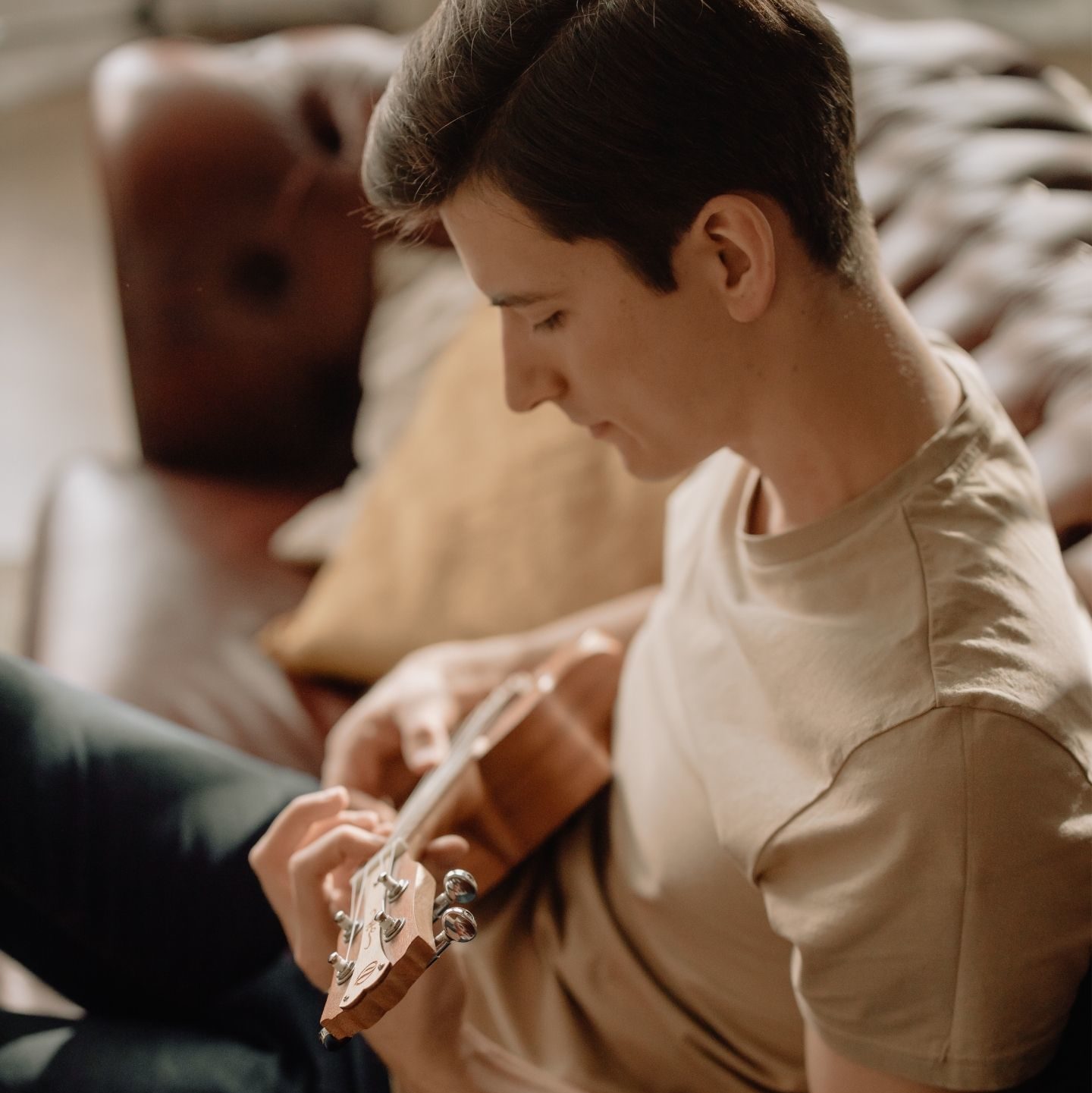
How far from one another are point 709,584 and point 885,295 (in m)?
0.24

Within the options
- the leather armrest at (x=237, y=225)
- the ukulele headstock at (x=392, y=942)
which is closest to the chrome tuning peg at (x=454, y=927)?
the ukulele headstock at (x=392, y=942)

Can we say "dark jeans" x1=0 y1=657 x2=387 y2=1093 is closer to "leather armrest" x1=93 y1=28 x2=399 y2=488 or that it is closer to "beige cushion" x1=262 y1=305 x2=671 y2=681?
"beige cushion" x1=262 y1=305 x2=671 y2=681

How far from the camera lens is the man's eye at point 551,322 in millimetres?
810

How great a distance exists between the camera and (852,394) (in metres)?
0.80

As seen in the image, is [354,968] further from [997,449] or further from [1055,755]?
[997,449]

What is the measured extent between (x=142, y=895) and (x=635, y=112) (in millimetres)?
674

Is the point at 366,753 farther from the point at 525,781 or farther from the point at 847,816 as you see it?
the point at 847,816

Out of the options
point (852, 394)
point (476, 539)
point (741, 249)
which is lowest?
point (476, 539)

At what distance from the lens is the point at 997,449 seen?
82 cm

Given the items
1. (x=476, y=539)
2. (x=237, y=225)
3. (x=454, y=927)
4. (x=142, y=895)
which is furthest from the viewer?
(x=237, y=225)

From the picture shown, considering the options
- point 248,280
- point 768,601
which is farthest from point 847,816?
point 248,280

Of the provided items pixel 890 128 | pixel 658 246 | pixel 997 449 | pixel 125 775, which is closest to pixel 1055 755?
pixel 997 449

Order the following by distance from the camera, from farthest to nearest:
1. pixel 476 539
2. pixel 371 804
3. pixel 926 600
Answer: pixel 476 539 → pixel 371 804 → pixel 926 600

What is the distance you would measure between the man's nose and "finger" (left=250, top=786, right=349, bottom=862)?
0.29 m
